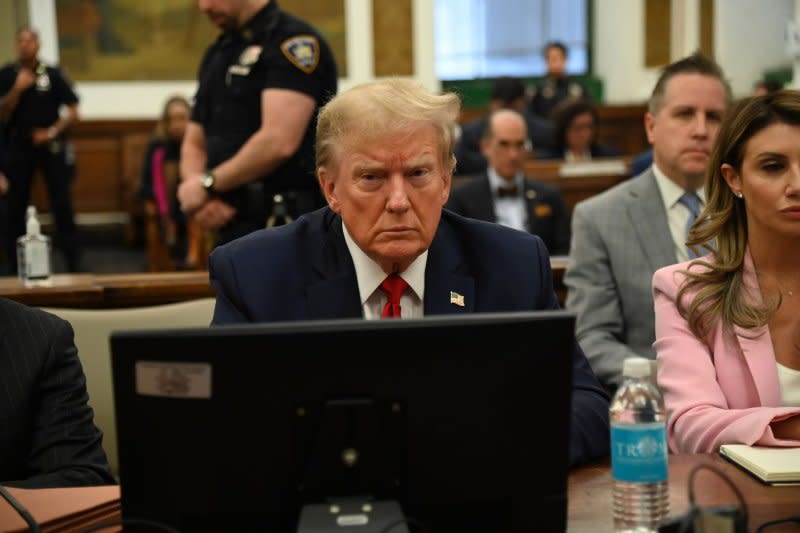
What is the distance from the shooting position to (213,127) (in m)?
3.89

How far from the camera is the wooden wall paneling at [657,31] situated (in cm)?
1242

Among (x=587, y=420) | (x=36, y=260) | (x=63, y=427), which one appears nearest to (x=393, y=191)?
(x=587, y=420)

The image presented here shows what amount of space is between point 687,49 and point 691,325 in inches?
401

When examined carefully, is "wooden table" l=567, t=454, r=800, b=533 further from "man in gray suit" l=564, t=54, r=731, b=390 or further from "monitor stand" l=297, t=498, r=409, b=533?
"man in gray suit" l=564, t=54, r=731, b=390

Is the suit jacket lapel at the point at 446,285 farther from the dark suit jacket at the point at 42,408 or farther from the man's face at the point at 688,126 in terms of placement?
the man's face at the point at 688,126

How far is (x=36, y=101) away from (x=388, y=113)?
287 inches

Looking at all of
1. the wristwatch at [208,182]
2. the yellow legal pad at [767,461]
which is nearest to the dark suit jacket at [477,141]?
the wristwatch at [208,182]

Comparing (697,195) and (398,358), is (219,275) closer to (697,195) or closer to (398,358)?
(398,358)

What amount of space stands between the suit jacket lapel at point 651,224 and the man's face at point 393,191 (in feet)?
Result: 4.73

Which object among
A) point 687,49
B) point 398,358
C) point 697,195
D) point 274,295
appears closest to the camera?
point 398,358

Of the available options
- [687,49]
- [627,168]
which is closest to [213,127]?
[627,168]

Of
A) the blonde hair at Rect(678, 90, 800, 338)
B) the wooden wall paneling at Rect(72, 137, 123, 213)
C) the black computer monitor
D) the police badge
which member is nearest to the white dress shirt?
the blonde hair at Rect(678, 90, 800, 338)

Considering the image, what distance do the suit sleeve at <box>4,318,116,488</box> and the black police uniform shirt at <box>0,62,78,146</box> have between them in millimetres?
6796

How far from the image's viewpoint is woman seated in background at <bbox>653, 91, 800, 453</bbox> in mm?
2287
